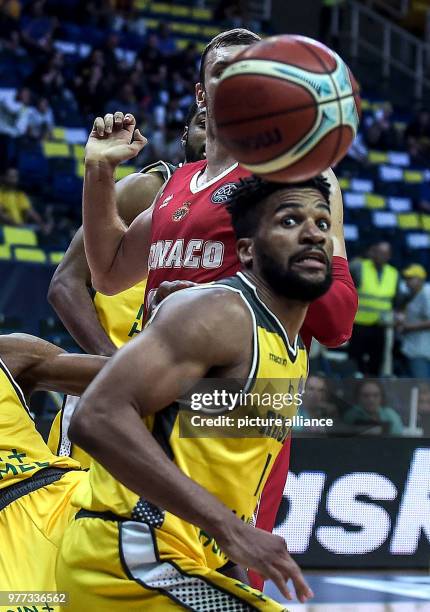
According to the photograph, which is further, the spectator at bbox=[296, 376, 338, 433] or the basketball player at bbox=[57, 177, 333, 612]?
the spectator at bbox=[296, 376, 338, 433]

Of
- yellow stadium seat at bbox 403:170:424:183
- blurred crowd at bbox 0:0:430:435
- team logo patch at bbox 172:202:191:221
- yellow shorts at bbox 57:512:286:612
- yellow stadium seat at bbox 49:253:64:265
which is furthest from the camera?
yellow stadium seat at bbox 403:170:424:183

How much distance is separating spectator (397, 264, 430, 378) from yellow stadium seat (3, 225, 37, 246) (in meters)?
3.19

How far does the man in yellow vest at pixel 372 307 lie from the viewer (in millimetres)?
9211

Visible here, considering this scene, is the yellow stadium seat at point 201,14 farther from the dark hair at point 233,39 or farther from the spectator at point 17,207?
the dark hair at point 233,39

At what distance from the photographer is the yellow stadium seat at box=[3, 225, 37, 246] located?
9.88 meters

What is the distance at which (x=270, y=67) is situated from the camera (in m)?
2.83

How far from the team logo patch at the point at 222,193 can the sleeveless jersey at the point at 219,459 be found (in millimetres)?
585

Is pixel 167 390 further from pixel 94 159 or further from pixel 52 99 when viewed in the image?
pixel 52 99

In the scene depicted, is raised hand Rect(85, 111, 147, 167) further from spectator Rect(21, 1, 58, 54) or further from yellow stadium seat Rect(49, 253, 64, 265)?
spectator Rect(21, 1, 58, 54)

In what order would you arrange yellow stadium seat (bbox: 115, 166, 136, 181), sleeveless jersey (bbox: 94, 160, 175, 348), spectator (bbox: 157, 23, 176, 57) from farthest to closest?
spectator (bbox: 157, 23, 176, 57)
yellow stadium seat (bbox: 115, 166, 136, 181)
sleeveless jersey (bbox: 94, 160, 175, 348)

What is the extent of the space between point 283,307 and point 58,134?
34.1ft

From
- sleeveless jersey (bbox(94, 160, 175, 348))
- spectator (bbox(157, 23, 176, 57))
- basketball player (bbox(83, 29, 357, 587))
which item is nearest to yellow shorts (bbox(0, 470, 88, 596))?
basketball player (bbox(83, 29, 357, 587))

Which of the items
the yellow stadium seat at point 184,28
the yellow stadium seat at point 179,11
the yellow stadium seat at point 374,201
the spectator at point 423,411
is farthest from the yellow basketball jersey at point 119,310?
the yellow stadium seat at point 179,11

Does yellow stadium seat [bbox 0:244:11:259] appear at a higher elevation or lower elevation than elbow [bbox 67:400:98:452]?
lower
